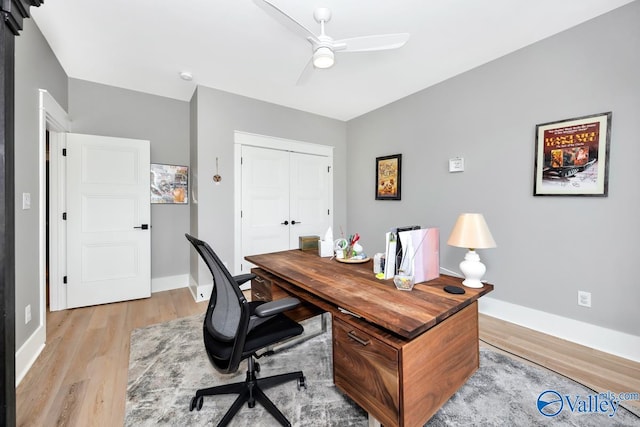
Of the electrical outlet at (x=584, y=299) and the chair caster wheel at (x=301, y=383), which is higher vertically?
the electrical outlet at (x=584, y=299)

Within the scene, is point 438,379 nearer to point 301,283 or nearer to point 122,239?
point 301,283

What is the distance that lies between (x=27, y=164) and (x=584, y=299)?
4556 mm

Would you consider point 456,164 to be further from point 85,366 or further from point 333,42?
point 85,366

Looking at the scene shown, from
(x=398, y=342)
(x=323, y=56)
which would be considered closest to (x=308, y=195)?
(x=323, y=56)

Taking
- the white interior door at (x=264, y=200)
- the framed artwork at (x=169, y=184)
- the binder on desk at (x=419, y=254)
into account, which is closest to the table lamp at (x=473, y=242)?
the binder on desk at (x=419, y=254)

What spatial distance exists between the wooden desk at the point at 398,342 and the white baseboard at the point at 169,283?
274 cm

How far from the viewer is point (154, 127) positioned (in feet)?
11.6

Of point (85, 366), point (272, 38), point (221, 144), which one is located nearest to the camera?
point (85, 366)

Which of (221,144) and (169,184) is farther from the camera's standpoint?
(169,184)

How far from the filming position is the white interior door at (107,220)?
117 inches

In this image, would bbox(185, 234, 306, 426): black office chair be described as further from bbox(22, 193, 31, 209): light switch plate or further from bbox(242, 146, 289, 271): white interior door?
bbox(242, 146, 289, 271): white interior door

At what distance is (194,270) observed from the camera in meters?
3.46

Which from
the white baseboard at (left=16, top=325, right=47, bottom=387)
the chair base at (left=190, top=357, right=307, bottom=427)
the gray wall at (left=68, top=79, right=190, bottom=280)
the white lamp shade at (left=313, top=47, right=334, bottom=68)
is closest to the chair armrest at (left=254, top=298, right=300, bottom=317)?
the chair base at (left=190, top=357, right=307, bottom=427)

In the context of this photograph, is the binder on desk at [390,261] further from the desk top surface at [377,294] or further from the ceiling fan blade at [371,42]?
the ceiling fan blade at [371,42]
